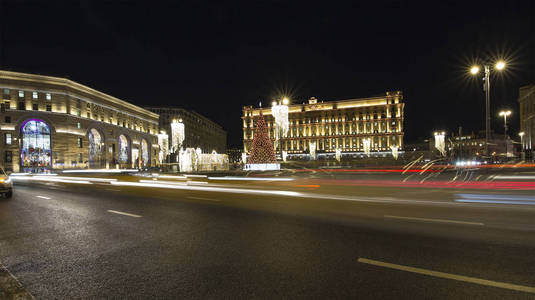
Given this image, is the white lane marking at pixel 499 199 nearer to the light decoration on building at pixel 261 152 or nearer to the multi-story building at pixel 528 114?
the light decoration on building at pixel 261 152

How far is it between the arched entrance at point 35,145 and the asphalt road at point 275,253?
55.8m

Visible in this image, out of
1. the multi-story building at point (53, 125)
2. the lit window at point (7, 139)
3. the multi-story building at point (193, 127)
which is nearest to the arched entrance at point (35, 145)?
the multi-story building at point (53, 125)

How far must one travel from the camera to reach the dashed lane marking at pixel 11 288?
3493 mm

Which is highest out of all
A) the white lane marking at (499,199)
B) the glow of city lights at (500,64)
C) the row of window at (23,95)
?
the row of window at (23,95)

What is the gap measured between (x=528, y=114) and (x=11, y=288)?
91010 mm

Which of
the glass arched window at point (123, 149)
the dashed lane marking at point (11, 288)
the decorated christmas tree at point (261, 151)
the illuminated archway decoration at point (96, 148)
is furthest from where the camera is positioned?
the glass arched window at point (123, 149)

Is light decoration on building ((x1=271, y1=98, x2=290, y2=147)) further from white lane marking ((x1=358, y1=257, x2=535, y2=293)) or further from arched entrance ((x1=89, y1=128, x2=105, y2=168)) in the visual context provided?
arched entrance ((x1=89, y1=128, x2=105, y2=168))

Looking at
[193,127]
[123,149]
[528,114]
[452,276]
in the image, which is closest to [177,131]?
[452,276]

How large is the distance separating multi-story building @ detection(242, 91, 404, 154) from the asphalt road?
91770mm

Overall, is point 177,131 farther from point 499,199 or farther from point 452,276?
point 452,276

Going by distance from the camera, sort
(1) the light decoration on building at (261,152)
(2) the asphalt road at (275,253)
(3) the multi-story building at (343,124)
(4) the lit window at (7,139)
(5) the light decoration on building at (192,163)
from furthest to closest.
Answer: (3) the multi-story building at (343,124) → (4) the lit window at (7,139) → (5) the light decoration on building at (192,163) → (1) the light decoration on building at (261,152) → (2) the asphalt road at (275,253)

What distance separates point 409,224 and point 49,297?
23.6 feet

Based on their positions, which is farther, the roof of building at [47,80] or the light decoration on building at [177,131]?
the roof of building at [47,80]

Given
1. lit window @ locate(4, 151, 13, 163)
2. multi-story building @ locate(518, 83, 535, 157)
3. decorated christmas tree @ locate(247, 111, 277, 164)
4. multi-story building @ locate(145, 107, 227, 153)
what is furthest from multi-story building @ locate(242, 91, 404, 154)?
decorated christmas tree @ locate(247, 111, 277, 164)
